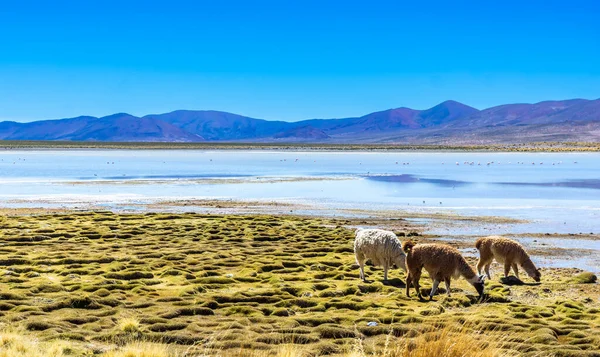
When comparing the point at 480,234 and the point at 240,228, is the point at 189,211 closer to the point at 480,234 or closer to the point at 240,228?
the point at 240,228

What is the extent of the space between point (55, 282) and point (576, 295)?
34.4 ft

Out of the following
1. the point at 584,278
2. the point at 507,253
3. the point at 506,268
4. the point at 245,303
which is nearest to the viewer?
the point at 245,303

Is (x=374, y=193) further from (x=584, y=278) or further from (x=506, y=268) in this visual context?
(x=584, y=278)

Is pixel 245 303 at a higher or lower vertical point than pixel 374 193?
higher

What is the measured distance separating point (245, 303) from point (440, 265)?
383cm

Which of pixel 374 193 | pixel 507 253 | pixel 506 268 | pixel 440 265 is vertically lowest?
pixel 374 193

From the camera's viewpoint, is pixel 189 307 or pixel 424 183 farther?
pixel 424 183

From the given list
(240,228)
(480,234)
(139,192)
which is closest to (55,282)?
(240,228)

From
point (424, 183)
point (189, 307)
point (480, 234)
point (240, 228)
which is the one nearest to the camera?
point (189, 307)

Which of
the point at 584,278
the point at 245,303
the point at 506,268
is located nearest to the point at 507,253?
the point at 506,268

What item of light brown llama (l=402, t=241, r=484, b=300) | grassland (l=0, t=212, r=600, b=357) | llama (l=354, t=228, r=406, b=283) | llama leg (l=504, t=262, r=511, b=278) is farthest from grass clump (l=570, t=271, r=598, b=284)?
llama (l=354, t=228, r=406, b=283)

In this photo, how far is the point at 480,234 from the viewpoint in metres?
22.1

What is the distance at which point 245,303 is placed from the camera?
12344 mm

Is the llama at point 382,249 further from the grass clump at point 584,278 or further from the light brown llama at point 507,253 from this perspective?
the grass clump at point 584,278
